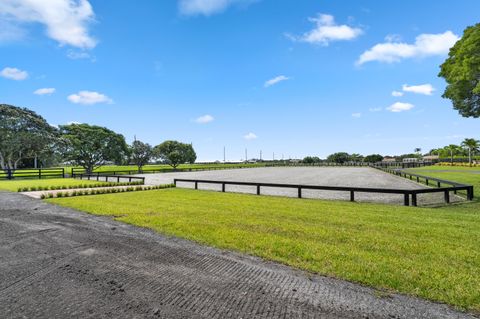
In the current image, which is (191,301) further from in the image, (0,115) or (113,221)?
(0,115)

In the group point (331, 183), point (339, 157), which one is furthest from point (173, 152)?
point (339, 157)

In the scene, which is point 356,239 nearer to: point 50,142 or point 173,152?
point 50,142

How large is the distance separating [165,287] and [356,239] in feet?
15.1

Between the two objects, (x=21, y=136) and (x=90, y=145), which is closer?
(x=21, y=136)

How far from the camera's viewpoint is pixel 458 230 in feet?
23.2

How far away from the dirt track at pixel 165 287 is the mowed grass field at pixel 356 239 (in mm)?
446

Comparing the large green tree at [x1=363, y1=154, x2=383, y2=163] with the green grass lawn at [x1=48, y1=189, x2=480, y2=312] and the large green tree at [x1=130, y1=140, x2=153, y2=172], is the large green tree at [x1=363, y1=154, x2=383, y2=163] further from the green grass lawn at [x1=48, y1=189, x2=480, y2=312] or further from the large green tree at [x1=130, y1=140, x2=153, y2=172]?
the green grass lawn at [x1=48, y1=189, x2=480, y2=312]

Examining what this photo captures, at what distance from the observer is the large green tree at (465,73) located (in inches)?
604

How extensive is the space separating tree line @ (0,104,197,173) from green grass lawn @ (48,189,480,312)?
4159cm

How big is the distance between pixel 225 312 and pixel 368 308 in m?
1.81

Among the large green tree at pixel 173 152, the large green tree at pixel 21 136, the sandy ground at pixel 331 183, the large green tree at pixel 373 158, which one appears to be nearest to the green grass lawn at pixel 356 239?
the sandy ground at pixel 331 183

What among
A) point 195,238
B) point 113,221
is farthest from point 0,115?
point 195,238

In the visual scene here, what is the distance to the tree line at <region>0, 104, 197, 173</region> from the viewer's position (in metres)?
42.9

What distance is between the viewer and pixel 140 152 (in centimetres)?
6069
